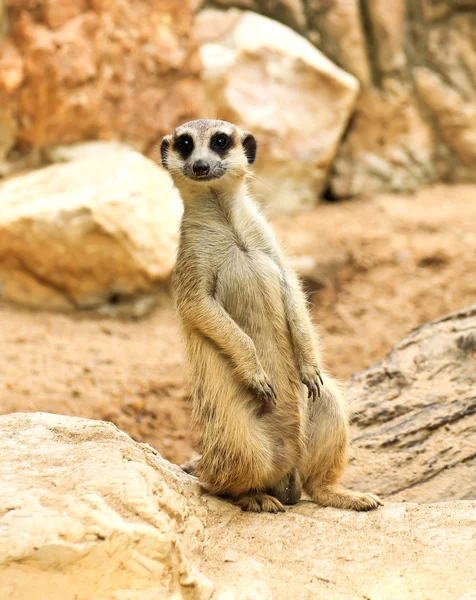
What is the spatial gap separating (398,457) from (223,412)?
Answer: 2.95 ft

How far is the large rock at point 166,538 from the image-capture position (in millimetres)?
1695

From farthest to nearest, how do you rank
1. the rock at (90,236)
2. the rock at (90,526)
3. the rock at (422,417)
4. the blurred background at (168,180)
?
the rock at (90,236), the blurred background at (168,180), the rock at (422,417), the rock at (90,526)

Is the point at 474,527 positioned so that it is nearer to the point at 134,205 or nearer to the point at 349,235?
the point at 134,205

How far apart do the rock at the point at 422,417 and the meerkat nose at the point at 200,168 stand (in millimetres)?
1285

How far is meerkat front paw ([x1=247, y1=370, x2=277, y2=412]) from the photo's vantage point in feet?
8.05

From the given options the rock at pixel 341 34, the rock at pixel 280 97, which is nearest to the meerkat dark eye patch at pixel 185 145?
the rock at pixel 280 97

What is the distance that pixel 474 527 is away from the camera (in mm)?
2125

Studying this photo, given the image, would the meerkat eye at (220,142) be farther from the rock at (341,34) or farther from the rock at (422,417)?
the rock at (341,34)

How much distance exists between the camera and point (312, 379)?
8.43 ft

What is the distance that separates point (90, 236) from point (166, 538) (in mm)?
3156

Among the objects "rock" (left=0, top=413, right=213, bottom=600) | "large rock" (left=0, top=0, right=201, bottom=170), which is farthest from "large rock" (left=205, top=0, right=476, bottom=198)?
"rock" (left=0, top=413, right=213, bottom=600)

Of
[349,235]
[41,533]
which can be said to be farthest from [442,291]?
[41,533]

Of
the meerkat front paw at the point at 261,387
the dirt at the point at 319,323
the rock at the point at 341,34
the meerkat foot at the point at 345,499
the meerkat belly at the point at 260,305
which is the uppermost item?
the rock at the point at 341,34

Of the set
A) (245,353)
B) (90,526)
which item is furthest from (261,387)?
(90,526)
